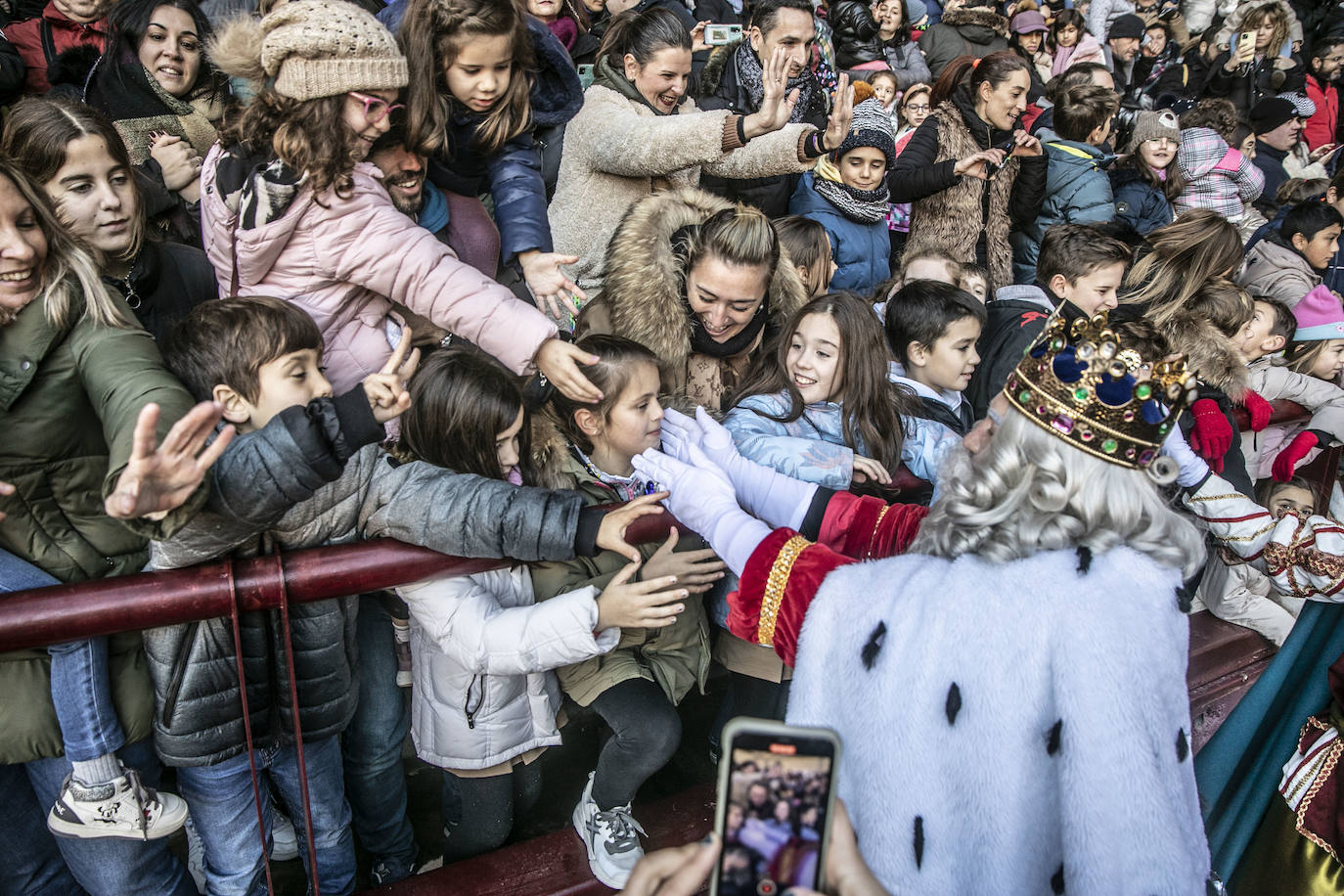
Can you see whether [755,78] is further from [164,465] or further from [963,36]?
[164,465]

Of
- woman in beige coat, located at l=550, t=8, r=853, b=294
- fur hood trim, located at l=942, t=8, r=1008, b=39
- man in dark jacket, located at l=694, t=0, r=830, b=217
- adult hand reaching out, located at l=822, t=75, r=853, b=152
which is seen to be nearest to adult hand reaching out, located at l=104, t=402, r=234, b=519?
woman in beige coat, located at l=550, t=8, r=853, b=294

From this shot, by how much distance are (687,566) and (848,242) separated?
279 cm

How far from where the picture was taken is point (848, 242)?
4434mm

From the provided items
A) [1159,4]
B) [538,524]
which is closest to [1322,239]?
[1159,4]

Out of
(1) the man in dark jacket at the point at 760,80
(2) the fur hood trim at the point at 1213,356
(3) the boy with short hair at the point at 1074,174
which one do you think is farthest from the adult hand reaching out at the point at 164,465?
(3) the boy with short hair at the point at 1074,174

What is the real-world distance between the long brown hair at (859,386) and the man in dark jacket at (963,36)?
5.23m

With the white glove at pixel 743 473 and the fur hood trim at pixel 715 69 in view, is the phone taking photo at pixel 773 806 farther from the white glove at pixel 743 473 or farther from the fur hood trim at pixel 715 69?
the fur hood trim at pixel 715 69

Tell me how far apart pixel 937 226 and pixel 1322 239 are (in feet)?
9.81

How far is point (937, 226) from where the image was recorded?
4.98m

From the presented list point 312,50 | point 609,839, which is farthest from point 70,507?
point 609,839

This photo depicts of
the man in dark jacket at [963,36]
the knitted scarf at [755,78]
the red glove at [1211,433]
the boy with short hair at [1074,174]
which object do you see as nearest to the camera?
the red glove at [1211,433]

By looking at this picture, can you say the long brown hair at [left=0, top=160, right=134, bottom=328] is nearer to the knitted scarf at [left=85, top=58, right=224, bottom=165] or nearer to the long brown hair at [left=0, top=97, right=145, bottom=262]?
the long brown hair at [left=0, top=97, right=145, bottom=262]

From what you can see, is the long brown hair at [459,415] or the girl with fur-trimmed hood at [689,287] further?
the girl with fur-trimmed hood at [689,287]

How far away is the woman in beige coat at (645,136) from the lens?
3.26 m
